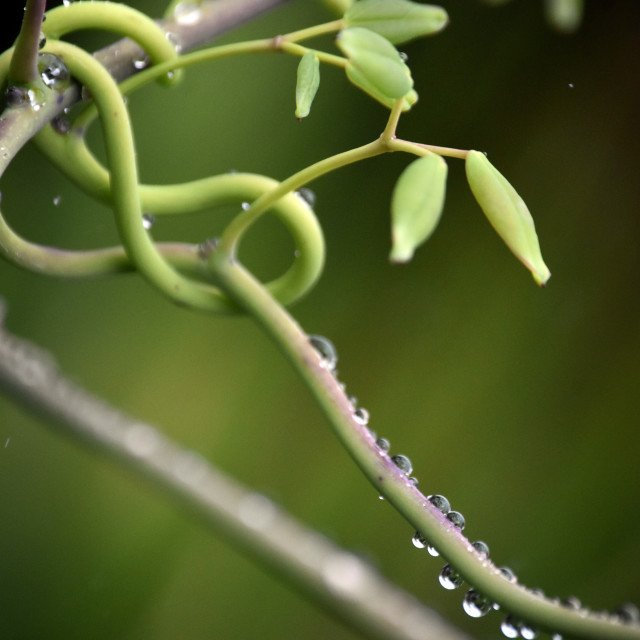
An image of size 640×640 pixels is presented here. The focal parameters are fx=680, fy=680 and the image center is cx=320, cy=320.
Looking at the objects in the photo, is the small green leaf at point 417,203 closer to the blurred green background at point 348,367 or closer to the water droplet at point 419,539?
the water droplet at point 419,539

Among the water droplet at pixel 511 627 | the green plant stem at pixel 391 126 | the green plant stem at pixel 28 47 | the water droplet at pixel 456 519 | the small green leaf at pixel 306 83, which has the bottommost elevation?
the water droplet at pixel 511 627

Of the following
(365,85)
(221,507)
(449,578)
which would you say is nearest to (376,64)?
(365,85)

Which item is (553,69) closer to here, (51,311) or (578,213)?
(578,213)

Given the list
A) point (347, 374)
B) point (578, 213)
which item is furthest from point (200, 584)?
point (578, 213)

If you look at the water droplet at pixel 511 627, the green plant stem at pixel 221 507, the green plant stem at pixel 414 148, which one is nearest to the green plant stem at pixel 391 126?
the green plant stem at pixel 414 148

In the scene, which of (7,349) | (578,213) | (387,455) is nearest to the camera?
(387,455)

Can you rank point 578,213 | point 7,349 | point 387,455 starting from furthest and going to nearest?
point 578,213, point 7,349, point 387,455
